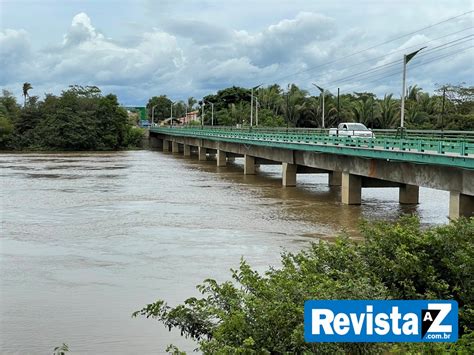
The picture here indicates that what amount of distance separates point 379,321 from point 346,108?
315 feet

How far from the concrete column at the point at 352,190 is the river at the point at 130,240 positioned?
3.16 feet

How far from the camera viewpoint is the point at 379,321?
26.0 feet

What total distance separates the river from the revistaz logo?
4922 millimetres

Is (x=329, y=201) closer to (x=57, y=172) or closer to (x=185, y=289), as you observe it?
(x=185, y=289)

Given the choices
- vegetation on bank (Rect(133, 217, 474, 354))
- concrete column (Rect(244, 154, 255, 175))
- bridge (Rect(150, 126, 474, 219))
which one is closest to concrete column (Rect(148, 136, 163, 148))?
bridge (Rect(150, 126, 474, 219))

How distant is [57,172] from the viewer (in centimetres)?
5825

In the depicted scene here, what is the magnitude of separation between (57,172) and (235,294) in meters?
50.3

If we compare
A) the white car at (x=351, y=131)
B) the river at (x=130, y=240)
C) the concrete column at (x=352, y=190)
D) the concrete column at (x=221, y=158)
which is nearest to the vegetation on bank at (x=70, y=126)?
the concrete column at (x=221, y=158)

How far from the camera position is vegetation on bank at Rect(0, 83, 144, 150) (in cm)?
10662

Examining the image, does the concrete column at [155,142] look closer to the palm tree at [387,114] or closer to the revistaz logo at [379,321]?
the palm tree at [387,114]

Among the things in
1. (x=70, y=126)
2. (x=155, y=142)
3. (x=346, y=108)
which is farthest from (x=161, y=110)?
(x=346, y=108)

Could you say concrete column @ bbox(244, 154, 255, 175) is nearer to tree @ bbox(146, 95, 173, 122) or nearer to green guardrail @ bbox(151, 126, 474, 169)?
green guardrail @ bbox(151, 126, 474, 169)

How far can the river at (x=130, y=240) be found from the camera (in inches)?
537

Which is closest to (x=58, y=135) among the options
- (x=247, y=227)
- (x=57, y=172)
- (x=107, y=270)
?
(x=57, y=172)
